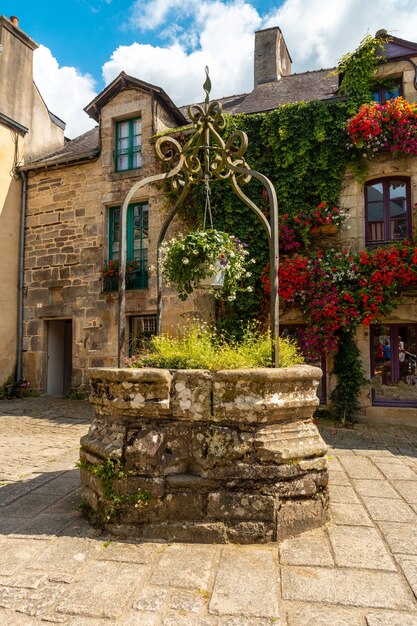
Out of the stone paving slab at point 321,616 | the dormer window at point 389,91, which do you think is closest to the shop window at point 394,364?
the dormer window at point 389,91

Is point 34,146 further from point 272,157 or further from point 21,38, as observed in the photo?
point 272,157

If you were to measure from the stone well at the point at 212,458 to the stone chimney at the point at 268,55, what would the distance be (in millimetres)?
10630

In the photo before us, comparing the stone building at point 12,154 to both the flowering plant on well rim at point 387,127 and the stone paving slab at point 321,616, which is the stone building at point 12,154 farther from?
the stone paving slab at point 321,616

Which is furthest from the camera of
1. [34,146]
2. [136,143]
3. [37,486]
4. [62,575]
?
[34,146]

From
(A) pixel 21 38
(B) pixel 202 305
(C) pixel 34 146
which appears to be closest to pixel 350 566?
(B) pixel 202 305

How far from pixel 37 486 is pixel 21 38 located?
1180 centimetres

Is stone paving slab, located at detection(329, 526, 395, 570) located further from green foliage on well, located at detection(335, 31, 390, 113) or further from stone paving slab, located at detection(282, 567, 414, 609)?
green foliage on well, located at detection(335, 31, 390, 113)

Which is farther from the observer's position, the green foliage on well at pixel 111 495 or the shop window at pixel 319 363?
the shop window at pixel 319 363

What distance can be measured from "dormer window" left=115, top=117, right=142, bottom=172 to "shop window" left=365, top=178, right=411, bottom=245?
5.20 metres

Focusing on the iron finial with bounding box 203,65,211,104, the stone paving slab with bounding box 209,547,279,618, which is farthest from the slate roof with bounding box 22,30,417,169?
the stone paving slab with bounding box 209,547,279,618

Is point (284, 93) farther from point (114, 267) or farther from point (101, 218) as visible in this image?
point (114, 267)

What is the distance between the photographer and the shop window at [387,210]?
7.92 m

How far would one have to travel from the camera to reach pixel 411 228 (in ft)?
25.5

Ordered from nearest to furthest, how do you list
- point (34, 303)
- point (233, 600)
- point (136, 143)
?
point (233, 600) → point (136, 143) → point (34, 303)
